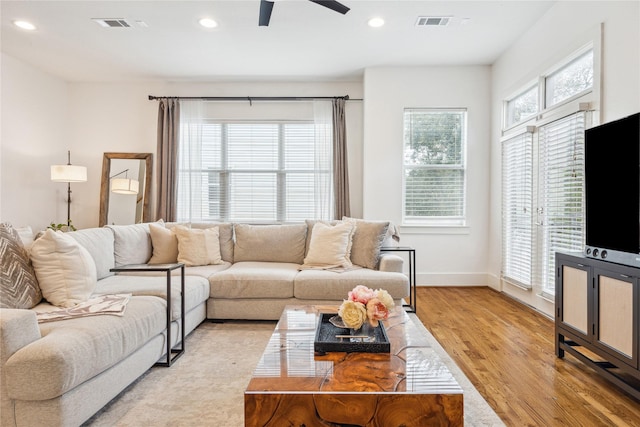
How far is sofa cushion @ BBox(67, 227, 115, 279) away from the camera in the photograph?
2.74 m

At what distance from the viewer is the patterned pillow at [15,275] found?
1.93 meters

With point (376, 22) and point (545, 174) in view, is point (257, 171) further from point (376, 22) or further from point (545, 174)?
point (545, 174)

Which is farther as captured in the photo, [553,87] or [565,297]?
[553,87]

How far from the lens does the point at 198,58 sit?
4512 mm

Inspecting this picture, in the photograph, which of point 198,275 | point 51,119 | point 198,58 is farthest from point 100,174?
point 198,275

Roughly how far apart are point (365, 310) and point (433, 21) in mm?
3146

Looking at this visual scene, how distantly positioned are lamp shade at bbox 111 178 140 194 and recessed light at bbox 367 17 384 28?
3685 mm

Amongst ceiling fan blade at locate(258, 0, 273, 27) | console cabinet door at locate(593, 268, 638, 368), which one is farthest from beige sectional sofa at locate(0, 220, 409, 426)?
ceiling fan blade at locate(258, 0, 273, 27)

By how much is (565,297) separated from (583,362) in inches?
16.4

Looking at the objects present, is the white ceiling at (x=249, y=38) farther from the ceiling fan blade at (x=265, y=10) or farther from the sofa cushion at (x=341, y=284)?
the sofa cushion at (x=341, y=284)

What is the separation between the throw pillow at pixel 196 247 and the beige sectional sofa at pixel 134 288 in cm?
1

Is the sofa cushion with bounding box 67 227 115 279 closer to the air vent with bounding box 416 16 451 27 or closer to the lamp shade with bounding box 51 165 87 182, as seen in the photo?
the lamp shade with bounding box 51 165 87 182

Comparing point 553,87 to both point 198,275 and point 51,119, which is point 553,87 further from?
point 51,119

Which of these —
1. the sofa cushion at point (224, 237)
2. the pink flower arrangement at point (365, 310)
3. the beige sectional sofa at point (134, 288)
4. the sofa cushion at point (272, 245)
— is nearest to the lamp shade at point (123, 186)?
the sofa cushion at point (224, 237)
